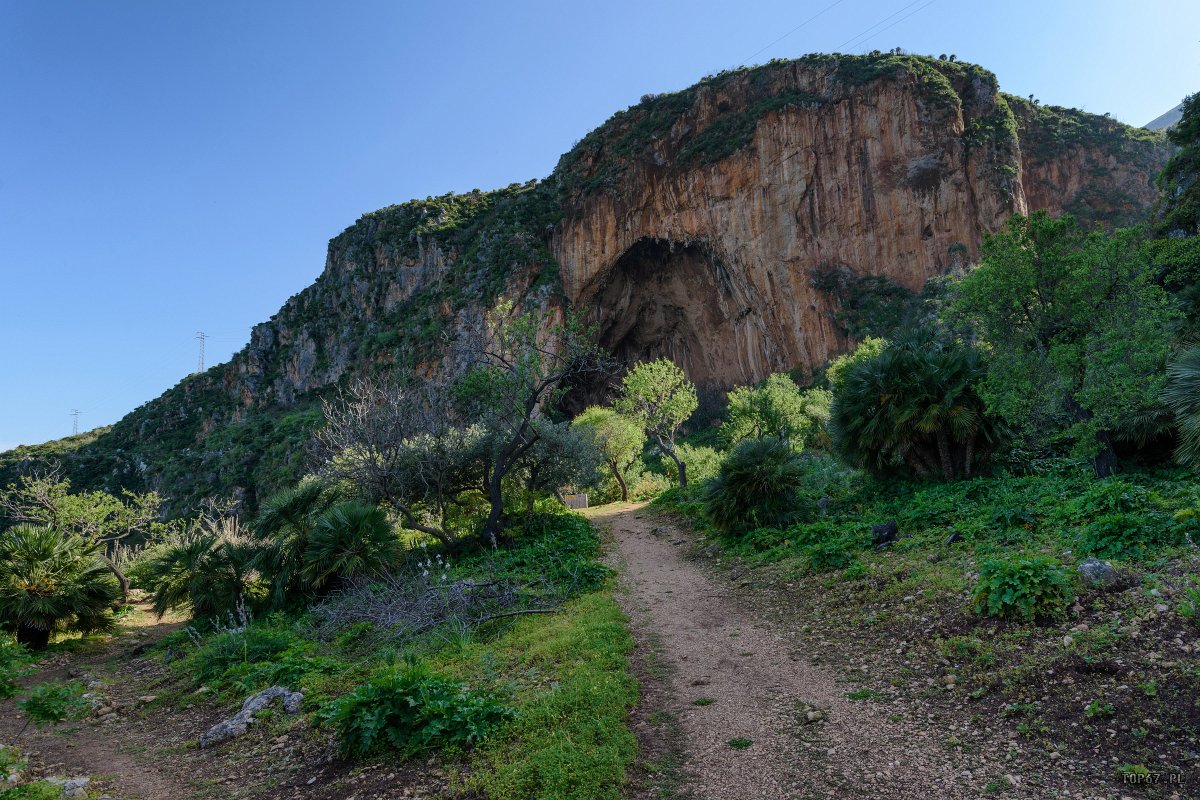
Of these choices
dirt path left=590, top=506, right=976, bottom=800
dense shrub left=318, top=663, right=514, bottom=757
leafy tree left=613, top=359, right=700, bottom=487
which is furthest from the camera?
leafy tree left=613, top=359, right=700, bottom=487

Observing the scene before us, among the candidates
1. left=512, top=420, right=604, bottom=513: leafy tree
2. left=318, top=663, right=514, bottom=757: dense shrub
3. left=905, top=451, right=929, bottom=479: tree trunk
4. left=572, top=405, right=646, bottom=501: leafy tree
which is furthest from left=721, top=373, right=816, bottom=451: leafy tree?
left=318, top=663, right=514, bottom=757: dense shrub

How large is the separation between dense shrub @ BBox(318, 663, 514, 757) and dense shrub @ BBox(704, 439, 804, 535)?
8250 mm

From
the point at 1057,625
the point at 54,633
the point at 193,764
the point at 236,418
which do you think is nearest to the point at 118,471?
the point at 236,418

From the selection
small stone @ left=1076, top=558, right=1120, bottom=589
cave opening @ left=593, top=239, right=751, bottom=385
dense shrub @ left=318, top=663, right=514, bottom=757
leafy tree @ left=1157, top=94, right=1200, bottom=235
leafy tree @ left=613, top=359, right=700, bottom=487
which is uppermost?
cave opening @ left=593, top=239, right=751, bottom=385

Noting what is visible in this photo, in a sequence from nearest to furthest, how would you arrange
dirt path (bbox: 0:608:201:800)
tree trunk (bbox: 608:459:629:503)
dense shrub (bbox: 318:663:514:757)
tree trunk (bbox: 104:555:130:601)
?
dense shrub (bbox: 318:663:514:757) → dirt path (bbox: 0:608:201:800) → tree trunk (bbox: 104:555:130:601) → tree trunk (bbox: 608:459:629:503)

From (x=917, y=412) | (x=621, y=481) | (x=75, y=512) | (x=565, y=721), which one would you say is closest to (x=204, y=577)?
(x=75, y=512)

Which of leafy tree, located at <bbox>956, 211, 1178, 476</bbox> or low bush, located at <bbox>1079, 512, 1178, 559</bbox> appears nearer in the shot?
low bush, located at <bbox>1079, 512, 1178, 559</bbox>

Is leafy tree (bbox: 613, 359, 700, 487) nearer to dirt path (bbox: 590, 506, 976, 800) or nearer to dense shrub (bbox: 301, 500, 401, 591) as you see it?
dense shrub (bbox: 301, 500, 401, 591)

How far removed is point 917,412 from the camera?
38.3 ft

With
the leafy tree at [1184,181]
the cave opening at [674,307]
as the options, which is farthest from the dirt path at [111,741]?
the cave opening at [674,307]

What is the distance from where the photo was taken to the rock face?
148ft

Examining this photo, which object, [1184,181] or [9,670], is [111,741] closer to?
[9,670]

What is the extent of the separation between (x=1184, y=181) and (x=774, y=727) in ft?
82.3

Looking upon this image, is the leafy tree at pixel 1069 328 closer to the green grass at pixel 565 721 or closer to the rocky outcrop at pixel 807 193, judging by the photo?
the green grass at pixel 565 721
